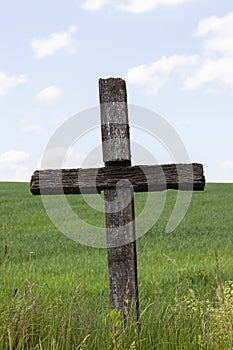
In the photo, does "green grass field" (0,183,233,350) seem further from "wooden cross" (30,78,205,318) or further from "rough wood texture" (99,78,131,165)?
"rough wood texture" (99,78,131,165)

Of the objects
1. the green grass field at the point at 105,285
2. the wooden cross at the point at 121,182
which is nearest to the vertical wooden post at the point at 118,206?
the wooden cross at the point at 121,182

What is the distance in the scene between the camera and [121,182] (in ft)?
17.7

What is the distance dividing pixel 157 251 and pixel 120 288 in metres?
7.32

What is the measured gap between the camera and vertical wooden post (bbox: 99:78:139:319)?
211 inches

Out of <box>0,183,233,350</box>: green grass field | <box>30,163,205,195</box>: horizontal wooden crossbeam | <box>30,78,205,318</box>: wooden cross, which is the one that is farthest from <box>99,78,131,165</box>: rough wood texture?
<box>0,183,233,350</box>: green grass field

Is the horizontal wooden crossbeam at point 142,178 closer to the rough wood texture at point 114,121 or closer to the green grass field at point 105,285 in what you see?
the rough wood texture at point 114,121

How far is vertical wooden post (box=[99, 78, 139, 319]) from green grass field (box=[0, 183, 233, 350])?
11.5 inches

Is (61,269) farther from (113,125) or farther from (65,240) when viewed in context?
(113,125)

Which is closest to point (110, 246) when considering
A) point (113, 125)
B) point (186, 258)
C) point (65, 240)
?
point (113, 125)

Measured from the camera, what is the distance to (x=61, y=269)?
10453 millimetres

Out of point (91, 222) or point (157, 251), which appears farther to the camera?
point (91, 222)

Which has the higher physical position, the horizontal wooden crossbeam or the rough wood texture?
the rough wood texture

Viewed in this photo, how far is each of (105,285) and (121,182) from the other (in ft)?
12.1

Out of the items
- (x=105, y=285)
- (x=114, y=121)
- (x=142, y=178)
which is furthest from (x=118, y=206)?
(x=105, y=285)
